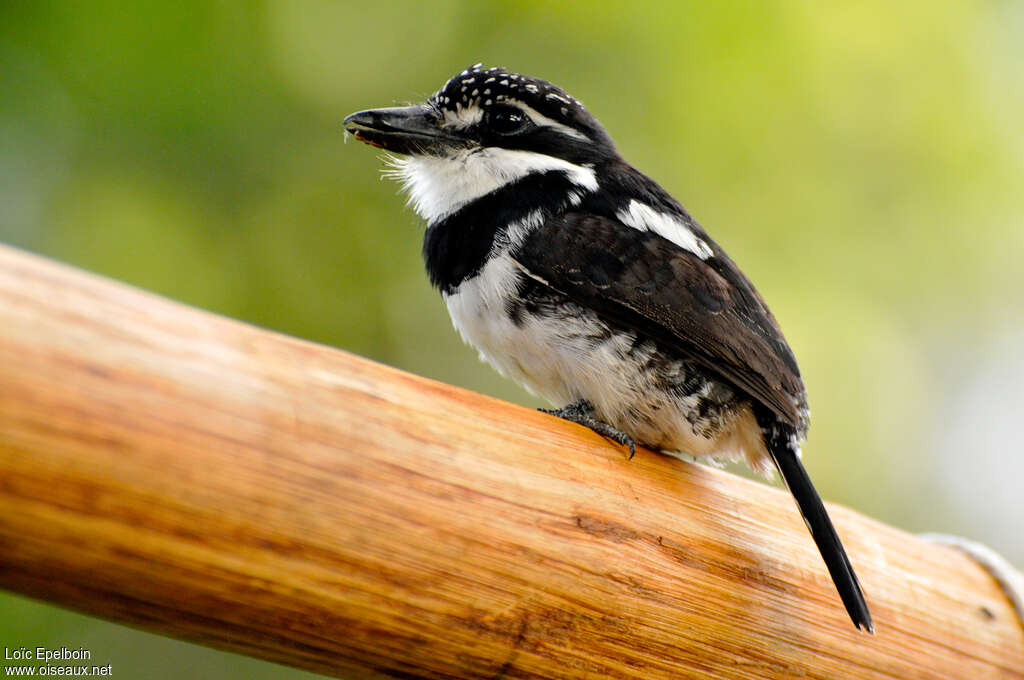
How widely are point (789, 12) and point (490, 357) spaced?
3.28 meters

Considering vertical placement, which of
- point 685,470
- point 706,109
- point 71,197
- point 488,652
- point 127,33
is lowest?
point 488,652

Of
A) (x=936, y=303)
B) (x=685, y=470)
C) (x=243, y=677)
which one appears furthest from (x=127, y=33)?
(x=936, y=303)

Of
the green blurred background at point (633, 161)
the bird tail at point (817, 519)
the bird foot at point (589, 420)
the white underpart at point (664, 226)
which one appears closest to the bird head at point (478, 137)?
the white underpart at point (664, 226)

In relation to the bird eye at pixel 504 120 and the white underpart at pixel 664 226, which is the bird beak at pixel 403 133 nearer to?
the bird eye at pixel 504 120

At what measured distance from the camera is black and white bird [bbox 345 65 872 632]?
6.65ft

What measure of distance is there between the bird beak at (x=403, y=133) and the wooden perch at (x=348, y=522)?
0.96 m

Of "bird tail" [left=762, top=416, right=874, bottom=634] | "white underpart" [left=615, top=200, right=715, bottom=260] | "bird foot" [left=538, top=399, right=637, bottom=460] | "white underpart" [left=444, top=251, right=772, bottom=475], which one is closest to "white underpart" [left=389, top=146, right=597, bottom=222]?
"white underpart" [left=615, top=200, right=715, bottom=260]

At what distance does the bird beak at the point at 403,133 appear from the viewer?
233 centimetres

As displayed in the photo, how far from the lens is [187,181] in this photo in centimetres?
372

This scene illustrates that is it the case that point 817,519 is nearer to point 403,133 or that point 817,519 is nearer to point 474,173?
point 474,173

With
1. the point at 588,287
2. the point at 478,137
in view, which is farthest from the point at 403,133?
the point at 588,287

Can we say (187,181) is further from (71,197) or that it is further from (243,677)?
(243,677)

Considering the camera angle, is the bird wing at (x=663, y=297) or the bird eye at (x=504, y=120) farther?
the bird eye at (x=504, y=120)

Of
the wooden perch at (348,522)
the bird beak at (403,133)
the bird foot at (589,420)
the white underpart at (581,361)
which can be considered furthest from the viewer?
the bird beak at (403,133)
